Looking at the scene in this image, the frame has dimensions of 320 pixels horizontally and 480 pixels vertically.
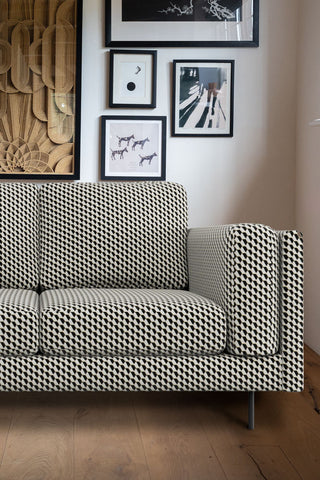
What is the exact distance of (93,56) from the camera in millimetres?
2719

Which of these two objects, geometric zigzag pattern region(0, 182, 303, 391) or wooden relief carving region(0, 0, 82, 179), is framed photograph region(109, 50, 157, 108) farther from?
geometric zigzag pattern region(0, 182, 303, 391)

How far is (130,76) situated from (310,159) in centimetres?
97

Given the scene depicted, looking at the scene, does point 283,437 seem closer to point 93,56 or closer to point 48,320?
point 48,320

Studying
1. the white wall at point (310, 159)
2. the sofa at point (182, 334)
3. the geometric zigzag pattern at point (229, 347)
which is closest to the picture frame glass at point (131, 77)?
the white wall at point (310, 159)

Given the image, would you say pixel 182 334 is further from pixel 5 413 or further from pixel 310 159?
pixel 310 159

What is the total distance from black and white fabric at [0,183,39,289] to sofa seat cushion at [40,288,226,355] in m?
0.51

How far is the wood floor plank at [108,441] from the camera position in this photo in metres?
1.26

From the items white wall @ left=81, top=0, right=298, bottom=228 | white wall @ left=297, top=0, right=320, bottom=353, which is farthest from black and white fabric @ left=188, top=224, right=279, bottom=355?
white wall @ left=81, top=0, right=298, bottom=228

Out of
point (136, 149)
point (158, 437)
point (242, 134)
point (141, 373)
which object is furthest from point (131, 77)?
point (158, 437)

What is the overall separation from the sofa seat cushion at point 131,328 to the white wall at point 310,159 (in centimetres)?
110

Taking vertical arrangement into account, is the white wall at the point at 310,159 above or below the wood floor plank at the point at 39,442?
above

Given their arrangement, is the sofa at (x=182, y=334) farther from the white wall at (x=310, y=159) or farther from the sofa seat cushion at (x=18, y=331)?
the white wall at (x=310, y=159)

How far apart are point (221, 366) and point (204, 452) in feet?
0.79

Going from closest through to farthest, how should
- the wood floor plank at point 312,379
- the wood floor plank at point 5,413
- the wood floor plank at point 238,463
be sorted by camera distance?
the wood floor plank at point 238,463
the wood floor plank at point 5,413
the wood floor plank at point 312,379
